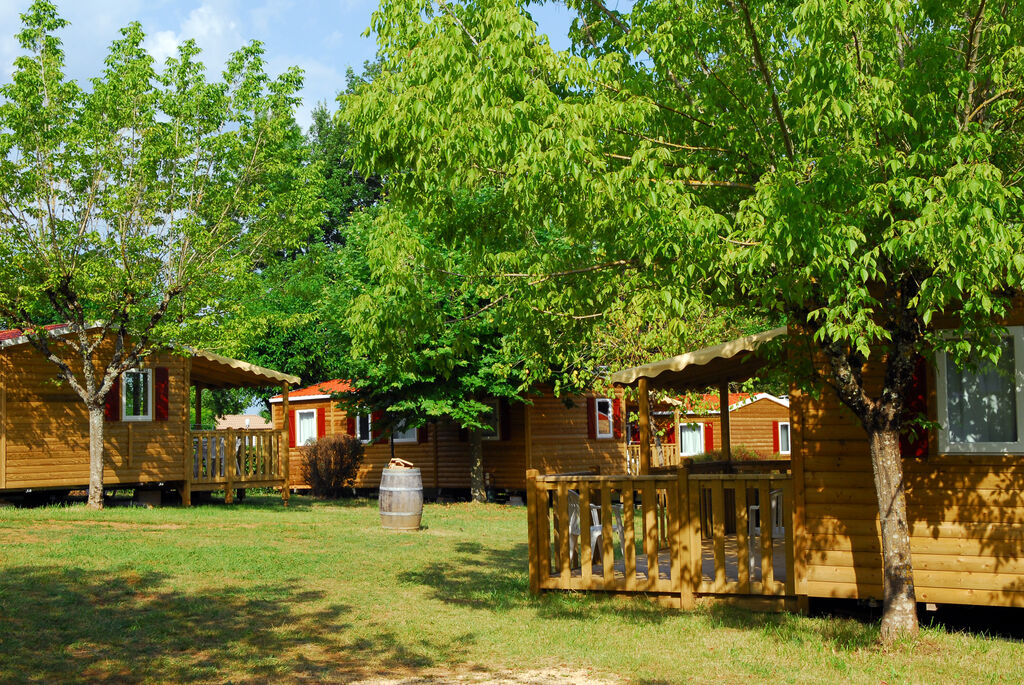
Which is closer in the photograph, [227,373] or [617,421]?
[227,373]

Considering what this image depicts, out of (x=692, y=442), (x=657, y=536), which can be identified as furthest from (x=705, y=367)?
(x=692, y=442)

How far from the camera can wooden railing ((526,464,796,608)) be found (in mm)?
9250

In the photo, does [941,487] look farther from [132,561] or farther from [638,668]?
[132,561]

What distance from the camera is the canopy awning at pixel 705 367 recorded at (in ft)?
34.6

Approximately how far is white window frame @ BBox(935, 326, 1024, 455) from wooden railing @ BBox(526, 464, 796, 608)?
A: 140cm

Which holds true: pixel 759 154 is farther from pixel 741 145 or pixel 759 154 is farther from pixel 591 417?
pixel 591 417

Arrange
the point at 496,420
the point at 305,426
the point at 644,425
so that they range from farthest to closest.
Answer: the point at 305,426
the point at 496,420
the point at 644,425

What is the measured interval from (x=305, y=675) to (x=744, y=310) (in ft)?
14.6

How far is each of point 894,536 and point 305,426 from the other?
24.0m

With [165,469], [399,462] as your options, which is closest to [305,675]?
[399,462]

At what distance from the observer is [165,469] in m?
20.8

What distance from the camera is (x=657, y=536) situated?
9.73 meters

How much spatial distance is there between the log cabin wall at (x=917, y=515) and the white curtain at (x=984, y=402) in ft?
0.50

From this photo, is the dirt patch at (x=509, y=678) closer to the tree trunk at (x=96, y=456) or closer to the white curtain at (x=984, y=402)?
the white curtain at (x=984, y=402)
